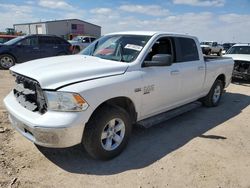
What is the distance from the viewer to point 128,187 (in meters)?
3.20

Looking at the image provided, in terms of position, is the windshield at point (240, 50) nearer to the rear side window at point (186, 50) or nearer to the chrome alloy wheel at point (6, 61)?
the rear side window at point (186, 50)

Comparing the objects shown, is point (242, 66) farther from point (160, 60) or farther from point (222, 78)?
point (160, 60)

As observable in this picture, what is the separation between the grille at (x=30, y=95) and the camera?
335 centimetres

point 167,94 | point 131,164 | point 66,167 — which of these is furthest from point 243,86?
point 66,167

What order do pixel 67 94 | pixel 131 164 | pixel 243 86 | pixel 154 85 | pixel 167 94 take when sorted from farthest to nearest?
pixel 243 86 < pixel 167 94 < pixel 154 85 < pixel 131 164 < pixel 67 94

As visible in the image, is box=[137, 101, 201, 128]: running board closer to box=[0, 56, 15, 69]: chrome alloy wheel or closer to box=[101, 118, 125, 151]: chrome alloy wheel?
box=[101, 118, 125, 151]: chrome alloy wheel

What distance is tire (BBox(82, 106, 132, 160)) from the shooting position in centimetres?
344

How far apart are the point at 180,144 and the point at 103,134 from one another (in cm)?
152

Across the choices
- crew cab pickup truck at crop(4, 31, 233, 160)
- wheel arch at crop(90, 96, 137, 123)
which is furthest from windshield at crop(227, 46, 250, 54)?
wheel arch at crop(90, 96, 137, 123)

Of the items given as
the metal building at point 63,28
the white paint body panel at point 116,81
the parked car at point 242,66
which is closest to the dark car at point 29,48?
the parked car at point 242,66

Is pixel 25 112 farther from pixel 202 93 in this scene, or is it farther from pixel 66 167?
pixel 202 93

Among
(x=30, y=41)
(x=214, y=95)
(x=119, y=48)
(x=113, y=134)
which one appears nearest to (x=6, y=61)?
(x=30, y=41)

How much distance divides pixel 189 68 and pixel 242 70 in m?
6.36

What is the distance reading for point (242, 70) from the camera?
10.5 m
